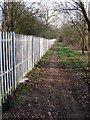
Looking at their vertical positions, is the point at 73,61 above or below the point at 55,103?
above

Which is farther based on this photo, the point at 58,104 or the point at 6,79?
the point at 6,79

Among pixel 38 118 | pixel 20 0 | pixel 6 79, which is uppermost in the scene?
pixel 20 0

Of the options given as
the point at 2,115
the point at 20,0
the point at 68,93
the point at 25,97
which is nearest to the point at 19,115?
the point at 2,115

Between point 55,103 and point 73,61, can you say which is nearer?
point 55,103

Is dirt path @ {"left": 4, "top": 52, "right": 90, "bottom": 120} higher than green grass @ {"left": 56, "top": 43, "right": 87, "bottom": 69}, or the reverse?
green grass @ {"left": 56, "top": 43, "right": 87, "bottom": 69}

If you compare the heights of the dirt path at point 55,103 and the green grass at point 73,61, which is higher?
the green grass at point 73,61

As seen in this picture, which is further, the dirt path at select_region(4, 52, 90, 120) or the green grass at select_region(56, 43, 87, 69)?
the green grass at select_region(56, 43, 87, 69)

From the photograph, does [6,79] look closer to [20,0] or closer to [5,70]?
[5,70]

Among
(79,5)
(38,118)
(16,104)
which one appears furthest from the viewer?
(79,5)

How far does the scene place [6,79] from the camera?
16.6 ft

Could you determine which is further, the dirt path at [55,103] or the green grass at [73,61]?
the green grass at [73,61]

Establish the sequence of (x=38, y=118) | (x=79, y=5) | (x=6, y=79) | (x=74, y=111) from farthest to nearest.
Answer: (x=79, y=5)
(x=6, y=79)
(x=74, y=111)
(x=38, y=118)

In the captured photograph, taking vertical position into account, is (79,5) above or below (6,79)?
above

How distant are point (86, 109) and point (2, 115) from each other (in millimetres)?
2271
